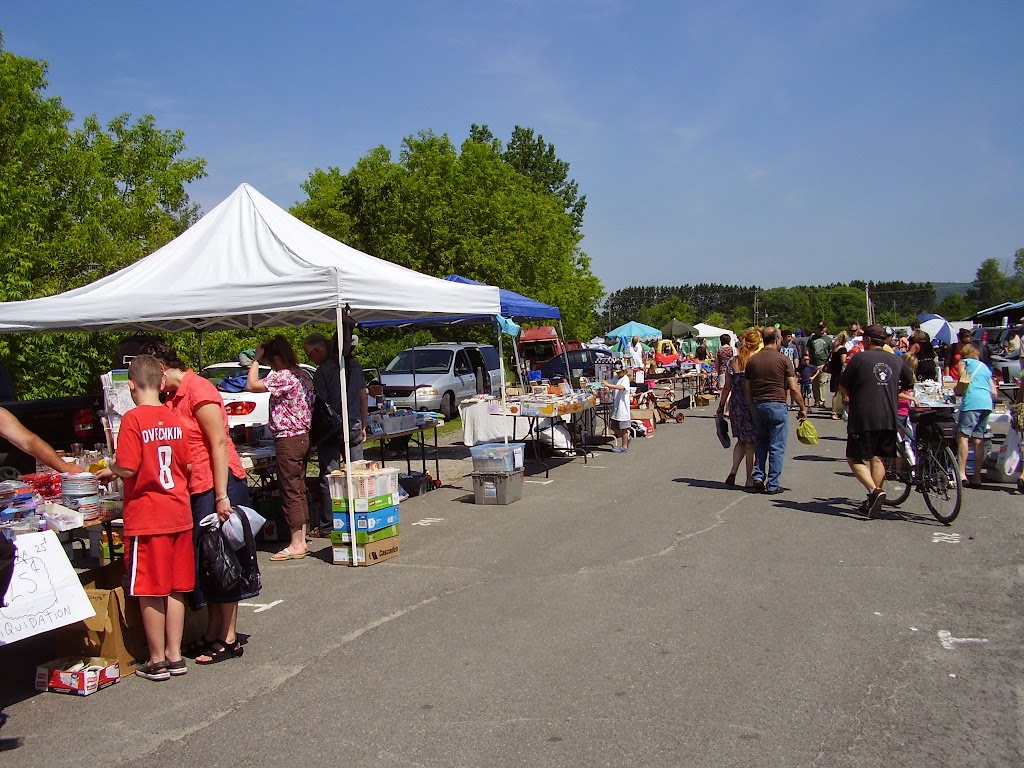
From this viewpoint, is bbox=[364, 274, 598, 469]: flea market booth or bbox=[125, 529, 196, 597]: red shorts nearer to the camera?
bbox=[125, 529, 196, 597]: red shorts

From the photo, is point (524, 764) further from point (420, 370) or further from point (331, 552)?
point (420, 370)

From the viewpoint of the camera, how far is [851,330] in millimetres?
18828

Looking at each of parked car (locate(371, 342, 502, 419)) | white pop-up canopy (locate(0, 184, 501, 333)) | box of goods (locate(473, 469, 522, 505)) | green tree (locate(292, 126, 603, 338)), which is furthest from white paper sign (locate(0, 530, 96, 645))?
green tree (locate(292, 126, 603, 338))

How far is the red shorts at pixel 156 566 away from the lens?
482 centimetres

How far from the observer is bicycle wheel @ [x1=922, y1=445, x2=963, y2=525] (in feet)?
27.0

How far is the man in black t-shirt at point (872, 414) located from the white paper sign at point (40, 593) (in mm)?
6971

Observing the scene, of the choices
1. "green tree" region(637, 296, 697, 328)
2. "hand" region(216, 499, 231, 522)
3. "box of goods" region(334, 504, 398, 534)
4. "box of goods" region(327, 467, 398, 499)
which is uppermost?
"green tree" region(637, 296, 697, 328)

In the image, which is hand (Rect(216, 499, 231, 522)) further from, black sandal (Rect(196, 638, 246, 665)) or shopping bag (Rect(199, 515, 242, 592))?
black sandal (Rect(196, 638, 246, 665))

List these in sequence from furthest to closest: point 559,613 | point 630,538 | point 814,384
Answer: point 814,384 → point 630,538 → point 559,613

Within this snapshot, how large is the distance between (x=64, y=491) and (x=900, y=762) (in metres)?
5.50

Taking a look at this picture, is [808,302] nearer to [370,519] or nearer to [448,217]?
[448,217]

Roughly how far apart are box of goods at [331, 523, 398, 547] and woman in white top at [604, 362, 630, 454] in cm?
747

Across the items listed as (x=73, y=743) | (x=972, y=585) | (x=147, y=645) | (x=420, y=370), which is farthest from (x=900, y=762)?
(x=420, y=370)

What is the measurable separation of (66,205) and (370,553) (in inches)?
508
